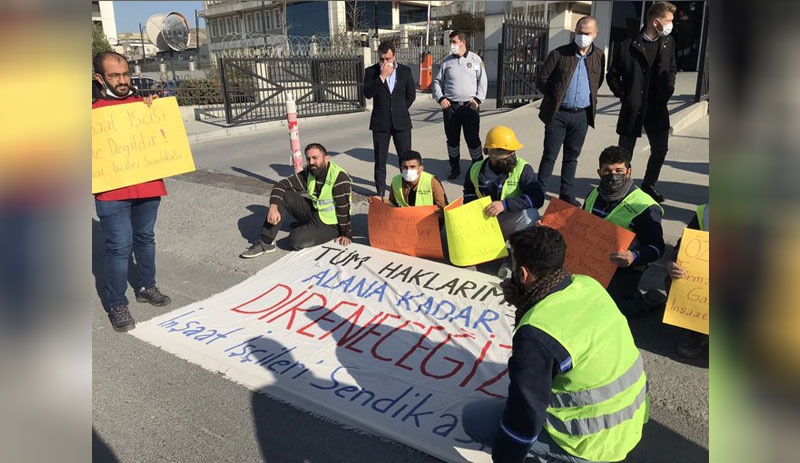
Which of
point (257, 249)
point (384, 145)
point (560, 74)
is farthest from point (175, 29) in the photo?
point (560, 74)

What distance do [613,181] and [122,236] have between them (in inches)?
140

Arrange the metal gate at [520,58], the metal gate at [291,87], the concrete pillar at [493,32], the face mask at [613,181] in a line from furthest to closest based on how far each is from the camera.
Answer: the concrete pillar at [493,32]
the metal gate at [291,87]
the metal gate at [520,58]
the face mask at [613,181]

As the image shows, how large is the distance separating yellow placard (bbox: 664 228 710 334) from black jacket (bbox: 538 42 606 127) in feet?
8.41

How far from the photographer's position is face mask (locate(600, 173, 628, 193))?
3816mm

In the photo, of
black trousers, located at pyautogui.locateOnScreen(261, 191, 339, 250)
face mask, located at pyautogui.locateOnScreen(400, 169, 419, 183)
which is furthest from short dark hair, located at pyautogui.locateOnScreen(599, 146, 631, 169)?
black trousers, located at pyautogui.locateOnScreen(261, 191, 339, 250)

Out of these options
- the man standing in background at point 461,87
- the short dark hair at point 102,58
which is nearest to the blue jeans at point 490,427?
the short dark hair at point 102,58

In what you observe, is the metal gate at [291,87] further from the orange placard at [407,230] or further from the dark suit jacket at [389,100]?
the orange placard at [407,230]

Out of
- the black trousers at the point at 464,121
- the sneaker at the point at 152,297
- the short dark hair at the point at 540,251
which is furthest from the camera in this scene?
the black trousers at the point at 464,121

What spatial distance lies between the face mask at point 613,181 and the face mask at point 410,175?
5.60 ft

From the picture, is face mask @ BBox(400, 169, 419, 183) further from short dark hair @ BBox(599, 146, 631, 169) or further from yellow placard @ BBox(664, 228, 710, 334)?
yellow placard @ BBox(664, 228, 710, 334)

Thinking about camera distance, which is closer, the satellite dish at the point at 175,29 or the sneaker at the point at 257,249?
the sneaker at the point at 257,249

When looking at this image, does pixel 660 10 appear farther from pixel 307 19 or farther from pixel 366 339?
pixel 307 19

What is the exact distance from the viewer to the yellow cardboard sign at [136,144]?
3.80 metres
